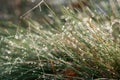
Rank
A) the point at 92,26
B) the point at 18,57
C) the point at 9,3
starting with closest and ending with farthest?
1. the point at 92,26
2. the point at 18,57
3. the point at 9,3

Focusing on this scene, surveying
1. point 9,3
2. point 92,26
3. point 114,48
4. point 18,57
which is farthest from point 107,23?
point 9,3

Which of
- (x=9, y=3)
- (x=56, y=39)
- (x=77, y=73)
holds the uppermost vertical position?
(x=9, y=3)

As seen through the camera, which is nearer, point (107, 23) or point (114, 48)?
point (114, 48)

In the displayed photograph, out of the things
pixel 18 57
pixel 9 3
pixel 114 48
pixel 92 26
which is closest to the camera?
pixel 114 48

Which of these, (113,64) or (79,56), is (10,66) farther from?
(113,64)

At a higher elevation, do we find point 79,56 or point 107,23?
point 107,23

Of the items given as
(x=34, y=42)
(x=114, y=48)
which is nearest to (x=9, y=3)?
(x=34, y=42)

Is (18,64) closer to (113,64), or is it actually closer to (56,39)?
(56,39)
